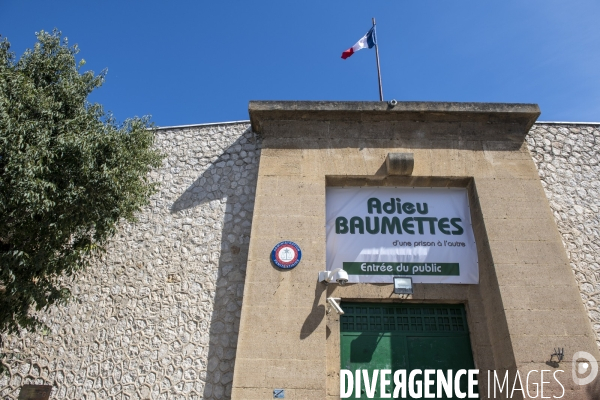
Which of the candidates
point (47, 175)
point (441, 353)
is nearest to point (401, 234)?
point (441, 353)

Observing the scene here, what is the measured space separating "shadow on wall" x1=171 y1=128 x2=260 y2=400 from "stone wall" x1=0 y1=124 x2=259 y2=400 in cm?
2

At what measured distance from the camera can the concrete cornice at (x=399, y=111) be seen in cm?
901

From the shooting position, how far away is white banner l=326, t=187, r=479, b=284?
318 inches

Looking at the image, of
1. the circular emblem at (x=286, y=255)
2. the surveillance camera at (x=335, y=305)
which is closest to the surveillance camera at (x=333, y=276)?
the surveillance camera at (x=335, y=305)

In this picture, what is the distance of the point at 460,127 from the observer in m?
9.12

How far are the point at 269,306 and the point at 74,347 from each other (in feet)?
11.9

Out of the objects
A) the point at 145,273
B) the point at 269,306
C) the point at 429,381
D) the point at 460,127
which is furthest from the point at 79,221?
the point at 460,127

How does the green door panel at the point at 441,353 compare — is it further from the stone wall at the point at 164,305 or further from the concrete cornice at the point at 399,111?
the concrete cornice at the point at 399,111

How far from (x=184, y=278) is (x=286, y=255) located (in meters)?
2.08

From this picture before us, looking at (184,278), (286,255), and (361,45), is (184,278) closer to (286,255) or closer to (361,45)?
(286,255)

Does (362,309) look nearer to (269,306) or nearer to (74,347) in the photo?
(269,306)

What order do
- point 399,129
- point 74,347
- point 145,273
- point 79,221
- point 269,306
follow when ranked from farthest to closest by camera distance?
point 399,129
point 145,273
point 74,347
point 269,306
point 79,221

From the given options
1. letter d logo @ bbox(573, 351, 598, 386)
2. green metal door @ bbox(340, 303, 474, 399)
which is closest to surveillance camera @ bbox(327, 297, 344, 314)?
green metal door @ bbox(340, 303, 474, 399)

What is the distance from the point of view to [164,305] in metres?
8.12
